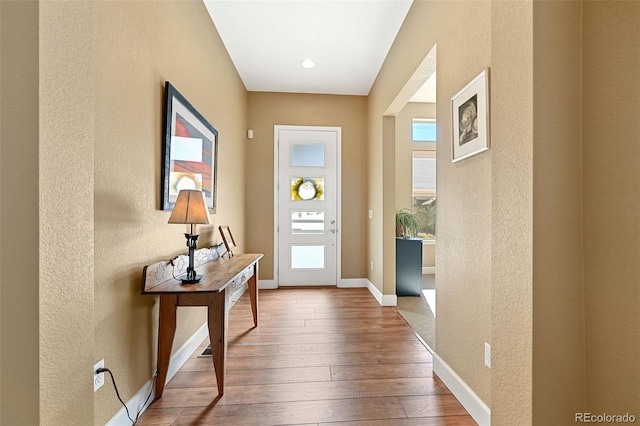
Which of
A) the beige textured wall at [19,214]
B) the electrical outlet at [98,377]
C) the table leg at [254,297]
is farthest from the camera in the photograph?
the table leg at [254,297]

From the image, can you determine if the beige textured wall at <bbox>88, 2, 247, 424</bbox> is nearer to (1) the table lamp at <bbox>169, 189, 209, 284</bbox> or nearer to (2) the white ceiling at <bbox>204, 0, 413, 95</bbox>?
(1) the table lamp at <bbox>169, 189, 209, 284</bbox>

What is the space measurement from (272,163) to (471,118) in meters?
3.12

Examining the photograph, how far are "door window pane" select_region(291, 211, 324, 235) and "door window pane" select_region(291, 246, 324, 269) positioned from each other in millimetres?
256

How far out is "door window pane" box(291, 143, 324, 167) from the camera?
4254 mm

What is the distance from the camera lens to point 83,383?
92cm

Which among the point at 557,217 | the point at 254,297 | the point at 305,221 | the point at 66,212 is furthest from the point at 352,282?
the point at 66,212

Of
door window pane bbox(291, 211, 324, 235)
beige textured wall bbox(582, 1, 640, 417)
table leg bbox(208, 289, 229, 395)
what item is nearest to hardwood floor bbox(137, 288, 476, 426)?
table leg bbox(208, 289, 229, 395)

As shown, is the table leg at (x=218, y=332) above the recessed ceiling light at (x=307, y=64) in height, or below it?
below

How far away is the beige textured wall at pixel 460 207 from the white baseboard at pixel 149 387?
181 centimetres

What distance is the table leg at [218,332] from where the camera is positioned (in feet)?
5.42

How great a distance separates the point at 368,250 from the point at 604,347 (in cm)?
337

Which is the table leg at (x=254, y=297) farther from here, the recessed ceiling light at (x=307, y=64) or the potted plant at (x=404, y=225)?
the recessed ceiling light at (x=307, y=64)

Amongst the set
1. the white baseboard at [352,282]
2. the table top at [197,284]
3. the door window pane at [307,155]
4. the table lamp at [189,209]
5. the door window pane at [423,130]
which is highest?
the door window pane at [423,130]

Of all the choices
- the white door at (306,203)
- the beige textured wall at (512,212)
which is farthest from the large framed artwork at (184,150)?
the beige textured wall at (512,212)
